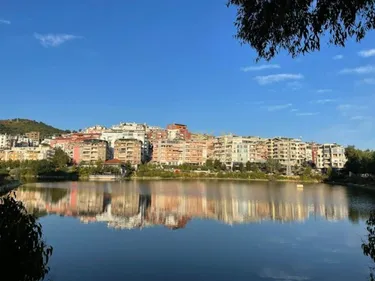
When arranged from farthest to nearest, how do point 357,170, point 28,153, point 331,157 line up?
point 28,153 → point 331,157 → point 357,170

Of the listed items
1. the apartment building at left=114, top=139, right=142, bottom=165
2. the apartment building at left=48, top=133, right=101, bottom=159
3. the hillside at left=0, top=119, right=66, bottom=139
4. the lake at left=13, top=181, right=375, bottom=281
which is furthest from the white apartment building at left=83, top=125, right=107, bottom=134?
the lake at left=13, top=181, right=375, bottom=281

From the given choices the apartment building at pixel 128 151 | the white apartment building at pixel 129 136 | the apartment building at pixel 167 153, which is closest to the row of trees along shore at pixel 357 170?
the apartment building at pixel 167 153

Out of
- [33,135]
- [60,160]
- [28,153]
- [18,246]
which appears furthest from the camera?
[33,135]

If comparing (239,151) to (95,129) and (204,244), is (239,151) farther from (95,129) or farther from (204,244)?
(204,244)

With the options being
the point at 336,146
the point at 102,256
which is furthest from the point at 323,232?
the point at 336,146

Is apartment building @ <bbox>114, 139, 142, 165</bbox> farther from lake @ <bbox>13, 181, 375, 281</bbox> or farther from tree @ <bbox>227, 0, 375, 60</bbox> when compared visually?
tree @ <bbox>227, 0, 375, 60</bbox>

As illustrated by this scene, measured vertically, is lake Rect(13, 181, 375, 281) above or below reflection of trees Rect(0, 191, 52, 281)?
below

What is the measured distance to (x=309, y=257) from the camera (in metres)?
11.4

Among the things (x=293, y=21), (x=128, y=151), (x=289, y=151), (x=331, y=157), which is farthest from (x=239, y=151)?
(x=293, y=21)

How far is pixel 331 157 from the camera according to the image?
91.8m

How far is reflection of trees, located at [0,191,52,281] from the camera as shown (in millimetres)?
4855

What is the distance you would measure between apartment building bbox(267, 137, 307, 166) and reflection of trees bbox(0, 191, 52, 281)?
9004 centimetres

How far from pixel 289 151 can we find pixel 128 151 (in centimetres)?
4041

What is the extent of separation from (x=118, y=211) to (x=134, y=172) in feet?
194
